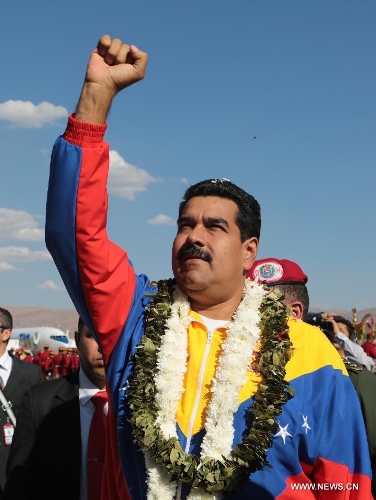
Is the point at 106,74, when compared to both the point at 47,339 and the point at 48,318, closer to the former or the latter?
the point at 47,339

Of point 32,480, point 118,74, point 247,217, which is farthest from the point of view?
point 32,480

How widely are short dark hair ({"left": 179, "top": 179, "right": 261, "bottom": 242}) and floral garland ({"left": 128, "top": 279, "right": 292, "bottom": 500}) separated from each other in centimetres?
40

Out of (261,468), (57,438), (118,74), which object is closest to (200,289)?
(261,468)

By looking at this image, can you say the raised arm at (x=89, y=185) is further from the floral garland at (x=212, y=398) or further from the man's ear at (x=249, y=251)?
the man's ear at (x=249, y=251)

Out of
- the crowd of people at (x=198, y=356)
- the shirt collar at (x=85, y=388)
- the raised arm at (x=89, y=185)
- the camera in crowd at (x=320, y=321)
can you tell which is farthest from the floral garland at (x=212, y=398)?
the camera in crowd at (x=320, y=321)

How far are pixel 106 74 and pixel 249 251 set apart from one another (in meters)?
1.21

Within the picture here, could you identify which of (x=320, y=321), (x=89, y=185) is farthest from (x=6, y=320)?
(x=89, y=185)

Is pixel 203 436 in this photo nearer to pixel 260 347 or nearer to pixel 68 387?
pixel 260 347

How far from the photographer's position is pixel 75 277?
2848mm

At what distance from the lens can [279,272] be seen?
14.9 feet

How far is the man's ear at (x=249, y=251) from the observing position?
11.2 feet

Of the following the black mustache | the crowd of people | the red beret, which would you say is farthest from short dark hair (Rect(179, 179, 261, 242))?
the red beret

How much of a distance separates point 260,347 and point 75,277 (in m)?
0.99

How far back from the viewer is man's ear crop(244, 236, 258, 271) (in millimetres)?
3412
